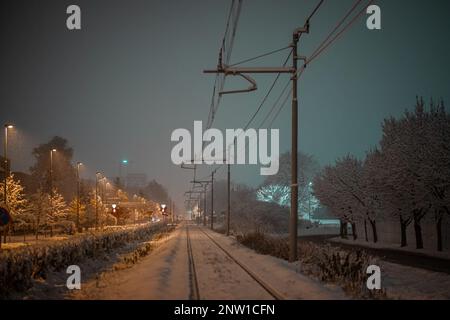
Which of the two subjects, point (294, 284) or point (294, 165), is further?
point (294, 165)

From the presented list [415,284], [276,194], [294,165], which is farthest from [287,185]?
[415,284]

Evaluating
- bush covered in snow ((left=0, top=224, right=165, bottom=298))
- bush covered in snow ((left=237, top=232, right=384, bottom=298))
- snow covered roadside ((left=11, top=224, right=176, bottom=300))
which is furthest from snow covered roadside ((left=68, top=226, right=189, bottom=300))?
bush covered in snow ((left=237, top=232, right=384, bottom=298))

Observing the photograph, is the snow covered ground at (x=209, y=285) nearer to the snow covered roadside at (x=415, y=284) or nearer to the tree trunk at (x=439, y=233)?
the snow covered roadside at (x=415, y=284)

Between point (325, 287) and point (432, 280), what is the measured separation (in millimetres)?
7067

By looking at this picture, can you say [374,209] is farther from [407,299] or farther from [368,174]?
[407,299]

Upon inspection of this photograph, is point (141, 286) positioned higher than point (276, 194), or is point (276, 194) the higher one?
point (276, 194)

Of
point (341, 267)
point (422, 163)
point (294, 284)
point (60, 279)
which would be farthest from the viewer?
point (422, 163)

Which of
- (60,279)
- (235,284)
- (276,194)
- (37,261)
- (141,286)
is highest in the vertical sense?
(276,194)

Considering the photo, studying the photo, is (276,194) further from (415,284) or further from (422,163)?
(415,284)

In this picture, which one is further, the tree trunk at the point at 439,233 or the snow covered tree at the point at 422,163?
the tree trunk at the point at 439,233

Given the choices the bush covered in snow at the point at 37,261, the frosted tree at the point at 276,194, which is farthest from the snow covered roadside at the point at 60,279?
the frosted tree at the point at 276,194

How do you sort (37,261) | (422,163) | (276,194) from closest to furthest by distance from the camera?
(37,261) < (422,163) < (276,194)

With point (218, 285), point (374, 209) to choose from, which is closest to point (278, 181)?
point (374, 209)

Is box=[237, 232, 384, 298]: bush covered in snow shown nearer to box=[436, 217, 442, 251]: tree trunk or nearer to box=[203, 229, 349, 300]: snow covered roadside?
box=[203, 229, 349, 300]: snow covered roadside
